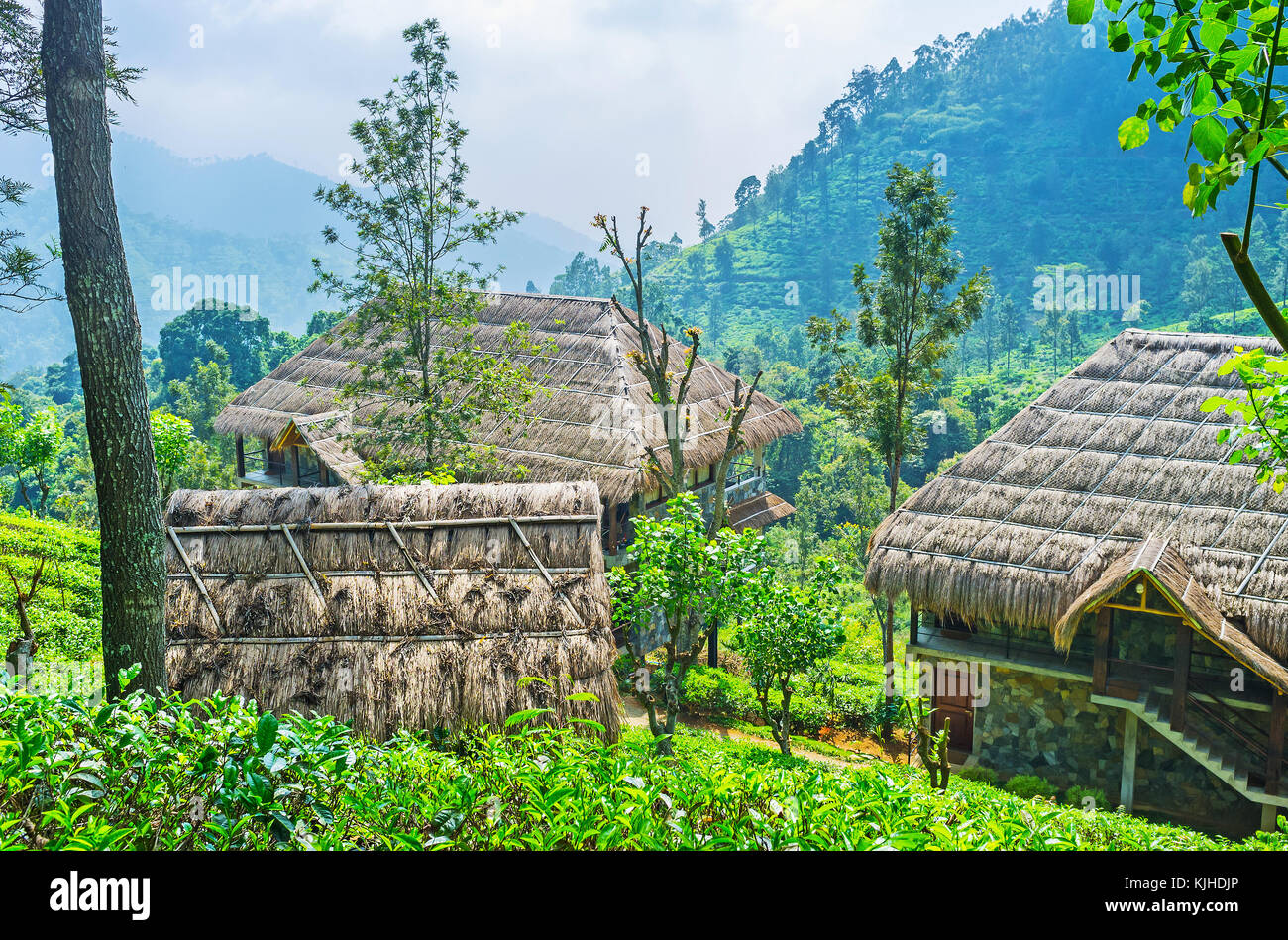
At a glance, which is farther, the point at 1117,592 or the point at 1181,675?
the point at 1117,592

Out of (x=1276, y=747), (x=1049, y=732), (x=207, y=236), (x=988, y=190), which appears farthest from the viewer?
(x=207, y=236)

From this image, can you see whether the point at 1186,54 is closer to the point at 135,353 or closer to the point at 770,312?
the point at 135,353

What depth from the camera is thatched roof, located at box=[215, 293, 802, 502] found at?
1555 cm

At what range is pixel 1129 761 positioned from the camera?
10852mm

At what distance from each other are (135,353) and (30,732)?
9.26 ft

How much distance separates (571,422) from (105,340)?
1182 cm

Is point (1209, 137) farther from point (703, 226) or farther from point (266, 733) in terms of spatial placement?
point (703, 226)

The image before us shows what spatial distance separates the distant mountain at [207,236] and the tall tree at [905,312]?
2426 inches

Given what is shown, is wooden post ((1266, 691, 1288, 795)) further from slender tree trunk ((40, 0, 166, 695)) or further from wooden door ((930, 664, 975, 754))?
slender tree trunk ((40, 0, 166, 695))

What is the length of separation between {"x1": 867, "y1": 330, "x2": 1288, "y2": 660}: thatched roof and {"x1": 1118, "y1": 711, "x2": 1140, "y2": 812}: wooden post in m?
1.59

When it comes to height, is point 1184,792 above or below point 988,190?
below

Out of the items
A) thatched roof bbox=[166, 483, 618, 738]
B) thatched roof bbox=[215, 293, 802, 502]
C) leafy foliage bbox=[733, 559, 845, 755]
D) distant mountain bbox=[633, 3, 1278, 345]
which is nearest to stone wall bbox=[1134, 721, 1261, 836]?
leafy foliage bbox=[733, 559, 845, 755]

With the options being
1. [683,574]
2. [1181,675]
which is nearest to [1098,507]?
[1181,675]
